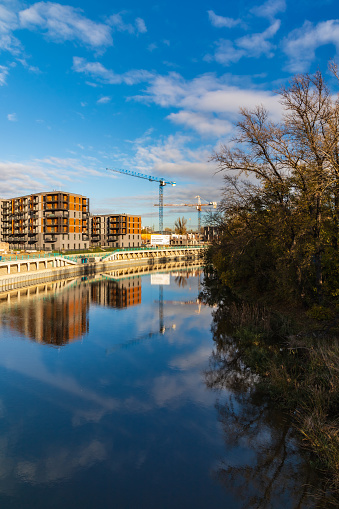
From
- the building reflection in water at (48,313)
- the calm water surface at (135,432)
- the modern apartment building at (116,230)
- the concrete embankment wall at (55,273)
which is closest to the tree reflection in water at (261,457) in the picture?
the calm water surface at (135,432)

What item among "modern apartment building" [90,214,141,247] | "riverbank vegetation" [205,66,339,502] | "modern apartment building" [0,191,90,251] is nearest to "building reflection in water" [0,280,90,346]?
"riverbank vegetation" [205,66,339,502]

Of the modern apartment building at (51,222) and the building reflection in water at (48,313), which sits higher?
the modern apartment building at (51,222)

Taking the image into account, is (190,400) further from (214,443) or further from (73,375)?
(73,375)

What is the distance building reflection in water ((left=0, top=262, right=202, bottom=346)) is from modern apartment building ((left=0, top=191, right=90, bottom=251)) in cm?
4729

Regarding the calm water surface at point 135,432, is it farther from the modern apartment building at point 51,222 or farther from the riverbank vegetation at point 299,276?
the modern apartment building at point 51,222

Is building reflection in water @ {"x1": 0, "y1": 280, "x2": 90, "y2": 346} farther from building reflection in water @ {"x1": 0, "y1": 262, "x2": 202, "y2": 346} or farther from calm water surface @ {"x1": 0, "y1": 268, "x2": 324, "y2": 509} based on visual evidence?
calm water surface @ {"x1": 0, "y1": 268, "x2": 324, "y2": 509}

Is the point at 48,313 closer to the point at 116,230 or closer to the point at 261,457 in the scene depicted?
the point at 261,457

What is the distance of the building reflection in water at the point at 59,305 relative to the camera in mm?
24327

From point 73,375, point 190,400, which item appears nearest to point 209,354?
point 190,400

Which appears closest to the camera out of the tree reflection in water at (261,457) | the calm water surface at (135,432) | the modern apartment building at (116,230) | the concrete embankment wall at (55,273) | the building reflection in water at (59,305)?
the tree reflection in water at (261,457)

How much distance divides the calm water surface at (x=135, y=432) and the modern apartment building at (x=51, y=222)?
78638 mm

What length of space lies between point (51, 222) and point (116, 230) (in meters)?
36.8

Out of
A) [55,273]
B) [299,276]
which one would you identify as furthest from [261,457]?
[55,273]

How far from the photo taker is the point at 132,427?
11.4m
